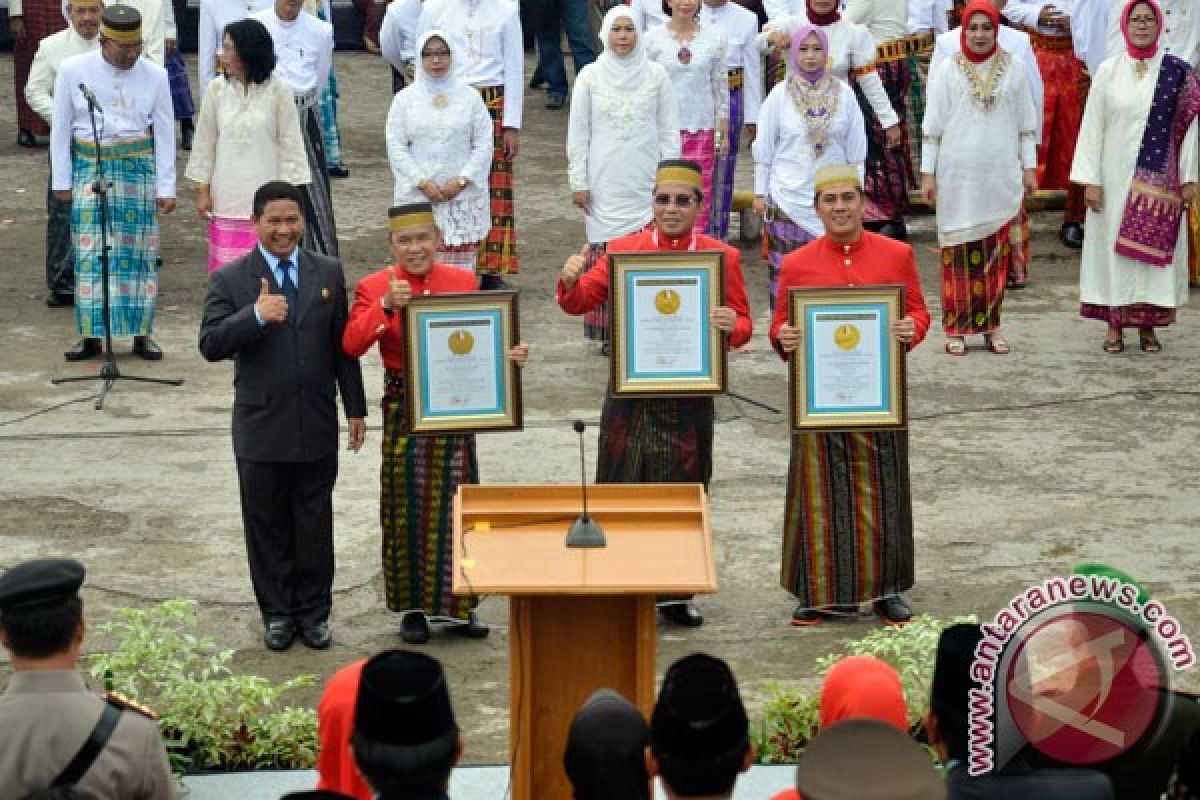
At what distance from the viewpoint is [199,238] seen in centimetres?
1596

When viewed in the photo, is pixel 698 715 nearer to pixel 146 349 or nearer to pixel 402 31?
→ pixel 146 349

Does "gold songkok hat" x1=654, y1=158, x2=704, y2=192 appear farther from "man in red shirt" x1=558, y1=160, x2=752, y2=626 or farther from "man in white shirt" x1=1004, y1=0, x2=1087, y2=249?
"man in white shirt" x1=1004, y1=0, x2=1087, y2=249

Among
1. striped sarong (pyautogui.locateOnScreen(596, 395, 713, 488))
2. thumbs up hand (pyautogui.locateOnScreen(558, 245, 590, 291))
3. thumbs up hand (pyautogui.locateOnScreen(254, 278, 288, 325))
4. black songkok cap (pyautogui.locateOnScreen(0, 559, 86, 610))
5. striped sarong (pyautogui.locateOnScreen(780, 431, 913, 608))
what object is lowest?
striped sarong (pyautogui.locateOnScreen(780, 431, 913, 608))

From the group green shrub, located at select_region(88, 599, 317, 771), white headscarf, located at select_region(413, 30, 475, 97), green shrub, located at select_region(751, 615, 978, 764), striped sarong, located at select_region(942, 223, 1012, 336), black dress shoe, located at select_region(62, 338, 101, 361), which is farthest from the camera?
striped sarong, located at select_region(942, 223, 1012, 336)

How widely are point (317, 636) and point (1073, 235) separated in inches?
328

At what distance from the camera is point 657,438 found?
9.10 m

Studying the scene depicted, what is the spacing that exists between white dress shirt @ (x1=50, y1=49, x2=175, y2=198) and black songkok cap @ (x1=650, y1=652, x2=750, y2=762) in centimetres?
809

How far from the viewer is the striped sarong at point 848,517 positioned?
9.09 m

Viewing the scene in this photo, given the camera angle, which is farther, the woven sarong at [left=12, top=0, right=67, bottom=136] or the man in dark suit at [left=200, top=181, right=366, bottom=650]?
the woven sarong at [left=12, top=0, right=67, bottom=136]

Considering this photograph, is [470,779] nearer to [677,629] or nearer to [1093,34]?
[677,629]

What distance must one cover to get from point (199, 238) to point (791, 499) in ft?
25.4

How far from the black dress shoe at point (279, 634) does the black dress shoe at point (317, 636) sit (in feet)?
0.20

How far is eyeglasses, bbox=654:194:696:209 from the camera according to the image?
29.7 ft

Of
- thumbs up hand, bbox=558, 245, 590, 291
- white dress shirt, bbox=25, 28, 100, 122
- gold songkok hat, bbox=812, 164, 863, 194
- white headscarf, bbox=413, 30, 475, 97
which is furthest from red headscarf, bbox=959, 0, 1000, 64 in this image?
white dress shirt, bbox=25, 28, 100, 122
